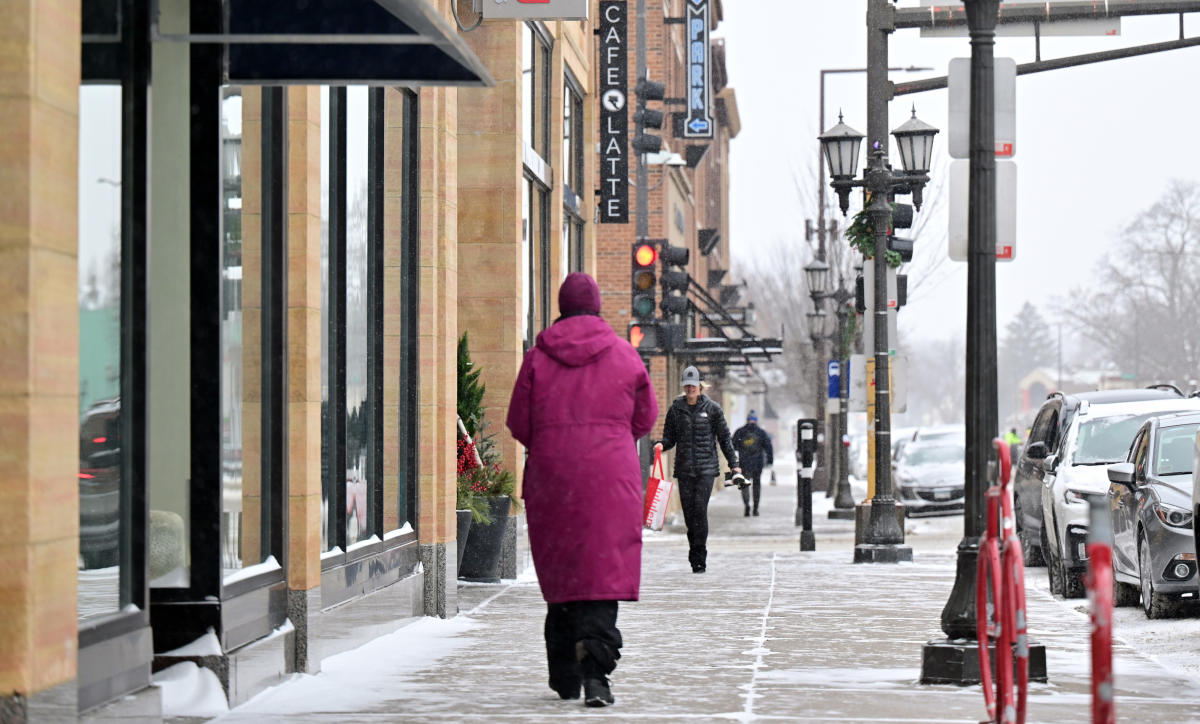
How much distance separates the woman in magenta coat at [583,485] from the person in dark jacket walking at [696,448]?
8.61m

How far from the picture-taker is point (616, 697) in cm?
848

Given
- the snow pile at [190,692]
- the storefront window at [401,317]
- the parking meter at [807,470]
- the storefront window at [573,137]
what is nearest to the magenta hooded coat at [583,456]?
the snow pile at [190,692]

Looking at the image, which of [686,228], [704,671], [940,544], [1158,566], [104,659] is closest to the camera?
[104,659]

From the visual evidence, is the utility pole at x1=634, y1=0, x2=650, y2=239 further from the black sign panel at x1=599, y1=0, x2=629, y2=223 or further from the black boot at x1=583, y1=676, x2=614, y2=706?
the black boot at x1=583, y1=676, x2=614, y2=706

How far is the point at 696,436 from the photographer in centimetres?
1716

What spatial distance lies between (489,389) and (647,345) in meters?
5.54

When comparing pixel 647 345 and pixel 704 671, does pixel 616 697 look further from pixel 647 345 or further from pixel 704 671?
pixel 647 345

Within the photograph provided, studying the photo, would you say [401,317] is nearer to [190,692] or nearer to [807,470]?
[190,692]

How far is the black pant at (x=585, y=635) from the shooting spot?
803cm

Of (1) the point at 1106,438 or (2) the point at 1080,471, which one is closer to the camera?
(2) the point at 1080,471

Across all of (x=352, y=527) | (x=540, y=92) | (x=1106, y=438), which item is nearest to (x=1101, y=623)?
(x=352, y=527)

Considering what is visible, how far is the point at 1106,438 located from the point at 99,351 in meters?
11.7

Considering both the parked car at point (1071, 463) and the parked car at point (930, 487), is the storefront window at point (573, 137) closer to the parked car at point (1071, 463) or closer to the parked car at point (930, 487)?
the parked car at point (1071, 463)

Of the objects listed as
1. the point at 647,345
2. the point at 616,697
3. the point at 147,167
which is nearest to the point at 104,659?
the point at 147,167
